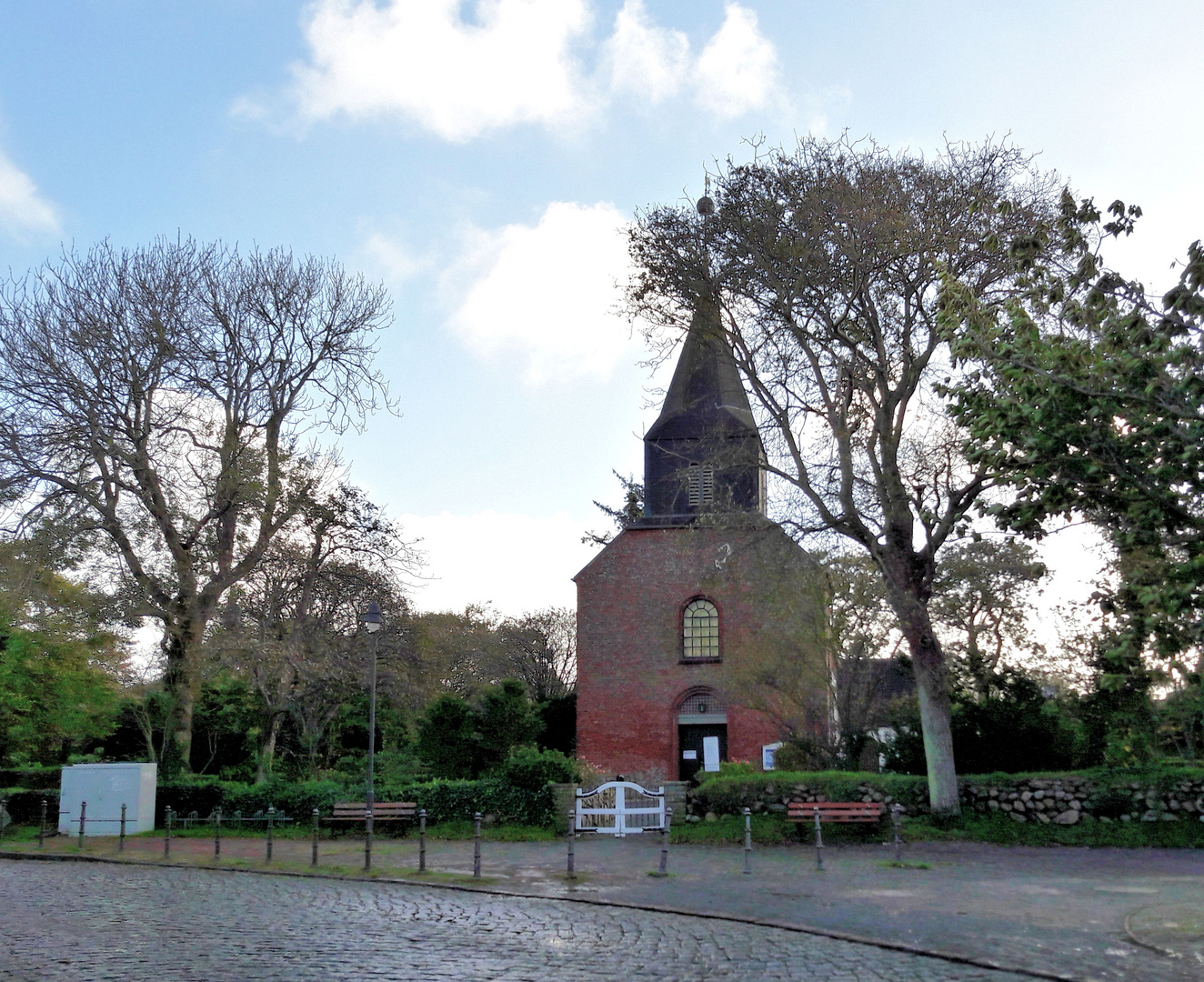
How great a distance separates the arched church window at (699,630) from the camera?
3500cm

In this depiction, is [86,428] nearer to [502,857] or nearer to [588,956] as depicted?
[502,857]

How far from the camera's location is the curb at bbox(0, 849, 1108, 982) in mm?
8038

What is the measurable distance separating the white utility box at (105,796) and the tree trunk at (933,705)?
49.4 ft

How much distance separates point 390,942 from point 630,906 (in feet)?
10.0

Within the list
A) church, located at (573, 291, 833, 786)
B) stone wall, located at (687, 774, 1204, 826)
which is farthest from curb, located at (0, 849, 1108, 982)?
church, located at (573, 291, 833, 786)

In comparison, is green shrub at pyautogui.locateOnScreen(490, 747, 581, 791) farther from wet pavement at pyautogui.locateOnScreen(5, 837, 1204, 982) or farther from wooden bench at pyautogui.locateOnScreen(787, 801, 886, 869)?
wooden bench at pyautogui.locateOnScreen(787, 801, 886, 869)

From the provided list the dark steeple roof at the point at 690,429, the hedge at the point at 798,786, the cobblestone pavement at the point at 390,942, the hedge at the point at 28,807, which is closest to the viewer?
the cobblestone pavement at the point at 390,942

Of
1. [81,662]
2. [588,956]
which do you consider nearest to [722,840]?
[588,956]

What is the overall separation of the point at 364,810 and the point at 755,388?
427 inches

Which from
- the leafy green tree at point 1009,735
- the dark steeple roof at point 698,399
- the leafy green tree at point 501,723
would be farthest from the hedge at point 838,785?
the dark steeple roof at point 698,399

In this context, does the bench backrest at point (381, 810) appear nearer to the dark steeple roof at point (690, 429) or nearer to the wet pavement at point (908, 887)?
the wet pavement at point (908, 887)

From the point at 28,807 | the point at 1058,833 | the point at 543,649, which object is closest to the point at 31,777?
the point at 28,807

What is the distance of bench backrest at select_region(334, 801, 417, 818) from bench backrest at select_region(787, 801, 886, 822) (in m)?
6.68

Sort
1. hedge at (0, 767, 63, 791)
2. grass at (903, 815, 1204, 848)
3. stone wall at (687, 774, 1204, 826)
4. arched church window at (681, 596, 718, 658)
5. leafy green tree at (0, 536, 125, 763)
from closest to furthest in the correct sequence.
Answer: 1. grass at (903, 815, 1204, 848)
2. stone wall at (687, 774, 1204, 826)
3. hedge at (0, 767, 63, 791)
4. leafy green tree at (0, 536, 125, 763)
5. arched church window at (681, 596, 718, 658)
